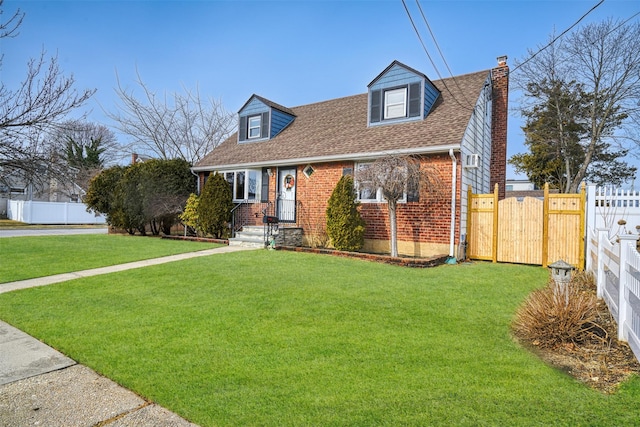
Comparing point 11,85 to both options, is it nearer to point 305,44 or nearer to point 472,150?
point 305,44

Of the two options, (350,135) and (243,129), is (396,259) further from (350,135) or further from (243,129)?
(243,129)

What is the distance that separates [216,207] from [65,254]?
5.31 m

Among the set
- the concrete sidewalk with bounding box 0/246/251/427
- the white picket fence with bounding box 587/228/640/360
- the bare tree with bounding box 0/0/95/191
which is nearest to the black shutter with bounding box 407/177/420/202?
the white picket fence with bounding box 587/228/640/360

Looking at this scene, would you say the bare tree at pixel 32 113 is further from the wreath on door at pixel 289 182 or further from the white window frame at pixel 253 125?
the white window frame at pixel 253 125

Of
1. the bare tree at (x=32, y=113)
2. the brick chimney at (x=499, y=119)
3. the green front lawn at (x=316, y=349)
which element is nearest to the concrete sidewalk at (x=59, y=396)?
the green front lawn at (x=316, y=349)

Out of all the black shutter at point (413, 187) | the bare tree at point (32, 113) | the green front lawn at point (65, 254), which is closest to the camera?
the bare tree at point (32, 113)

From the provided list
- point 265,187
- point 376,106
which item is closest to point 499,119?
point 376,106

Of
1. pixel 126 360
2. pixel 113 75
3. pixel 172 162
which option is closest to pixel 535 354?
pixel 126 360

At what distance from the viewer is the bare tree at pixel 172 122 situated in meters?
26.5

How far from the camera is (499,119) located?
555 inches

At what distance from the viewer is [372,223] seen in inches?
480

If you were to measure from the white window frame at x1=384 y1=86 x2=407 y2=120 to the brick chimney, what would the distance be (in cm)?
376

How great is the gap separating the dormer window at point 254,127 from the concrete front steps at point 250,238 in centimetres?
525

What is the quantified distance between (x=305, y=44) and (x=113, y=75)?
19.2m
